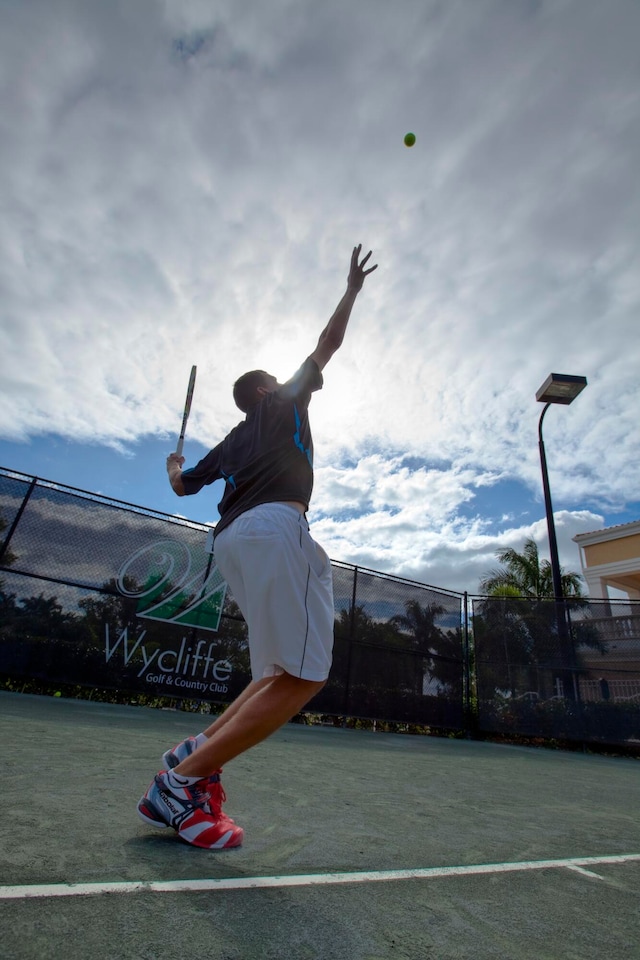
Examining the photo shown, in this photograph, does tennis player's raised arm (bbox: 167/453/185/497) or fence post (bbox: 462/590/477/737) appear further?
fence post (bbox: 462/590/477/737)

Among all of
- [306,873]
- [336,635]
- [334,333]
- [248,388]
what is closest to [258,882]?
[306,873]

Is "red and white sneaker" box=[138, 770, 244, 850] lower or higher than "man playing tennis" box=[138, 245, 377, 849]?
lower

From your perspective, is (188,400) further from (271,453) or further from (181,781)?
(181,781)

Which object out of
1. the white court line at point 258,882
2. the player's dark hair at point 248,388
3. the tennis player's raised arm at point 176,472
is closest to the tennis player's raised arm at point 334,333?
the player's dark hair at point 248,388

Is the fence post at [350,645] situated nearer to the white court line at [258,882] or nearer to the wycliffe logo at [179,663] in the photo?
the wycliffe logo at [179,663]

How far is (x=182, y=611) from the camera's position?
25.2 ft

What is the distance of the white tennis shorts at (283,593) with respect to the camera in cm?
179

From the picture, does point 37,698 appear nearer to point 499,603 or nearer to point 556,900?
point 556,900

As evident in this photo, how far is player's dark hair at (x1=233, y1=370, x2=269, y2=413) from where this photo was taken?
8.27 ft

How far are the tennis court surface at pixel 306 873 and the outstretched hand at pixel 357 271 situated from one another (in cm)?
232

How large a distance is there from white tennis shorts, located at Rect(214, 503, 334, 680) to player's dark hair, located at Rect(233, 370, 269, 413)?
0.71 metres

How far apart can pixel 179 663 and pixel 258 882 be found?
6.54m

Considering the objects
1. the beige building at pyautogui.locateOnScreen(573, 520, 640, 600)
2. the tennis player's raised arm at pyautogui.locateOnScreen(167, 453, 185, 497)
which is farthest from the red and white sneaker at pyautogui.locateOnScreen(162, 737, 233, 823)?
the beige building at pyautogui.locateOnScreen(573, 520, 640, 600)

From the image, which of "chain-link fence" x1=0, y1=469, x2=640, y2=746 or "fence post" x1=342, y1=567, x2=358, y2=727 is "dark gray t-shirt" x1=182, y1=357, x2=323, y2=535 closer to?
"chain-link fence" x1=0, y1=469, x2=640, y2=746
